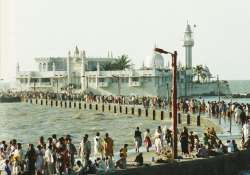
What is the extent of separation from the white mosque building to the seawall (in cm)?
7503

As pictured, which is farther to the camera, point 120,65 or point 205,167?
point 120,65

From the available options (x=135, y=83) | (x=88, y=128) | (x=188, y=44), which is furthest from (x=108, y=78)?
(x=88, y=128)

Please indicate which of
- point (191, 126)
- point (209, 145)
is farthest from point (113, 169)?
point (191, 126)

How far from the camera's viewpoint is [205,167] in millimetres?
20344

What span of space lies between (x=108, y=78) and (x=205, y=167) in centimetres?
9034

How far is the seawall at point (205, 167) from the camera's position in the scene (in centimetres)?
1847

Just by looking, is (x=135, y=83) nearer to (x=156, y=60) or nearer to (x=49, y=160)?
(x=156, y=60)

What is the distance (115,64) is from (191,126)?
87.1 meters

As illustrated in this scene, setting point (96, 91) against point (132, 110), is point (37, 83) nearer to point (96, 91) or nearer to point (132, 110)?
point (96, 91)

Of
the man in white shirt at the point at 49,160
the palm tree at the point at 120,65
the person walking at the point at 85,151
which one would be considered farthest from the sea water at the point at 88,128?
the palm tree at the point at 120,65

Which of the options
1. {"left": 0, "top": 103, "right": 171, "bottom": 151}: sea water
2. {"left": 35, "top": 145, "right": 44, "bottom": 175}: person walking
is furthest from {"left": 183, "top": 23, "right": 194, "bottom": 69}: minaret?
{"left": 35, "top": 145, "right": 44, "bottom": 175}: person walking

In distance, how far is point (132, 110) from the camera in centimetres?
6094

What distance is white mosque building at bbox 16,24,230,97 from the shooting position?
350 ft

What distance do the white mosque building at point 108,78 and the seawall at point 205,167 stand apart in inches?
2954
